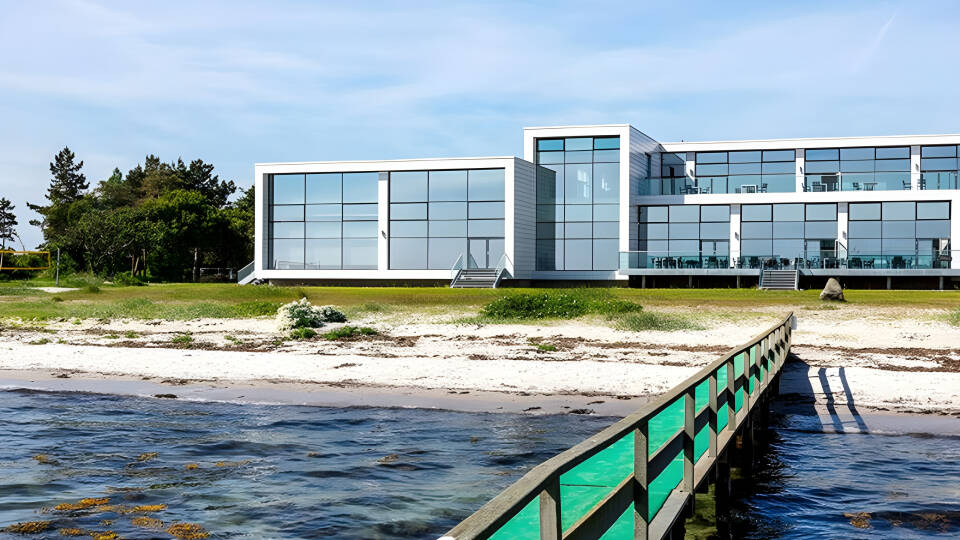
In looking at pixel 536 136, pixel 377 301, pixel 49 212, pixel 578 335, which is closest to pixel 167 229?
pixel 49 212

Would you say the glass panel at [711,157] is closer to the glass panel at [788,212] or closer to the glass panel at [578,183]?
the glass panel at [788,212]

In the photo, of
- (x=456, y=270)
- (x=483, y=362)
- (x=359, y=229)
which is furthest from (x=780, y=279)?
(x=483, y=362)

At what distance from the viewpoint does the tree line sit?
74.4m

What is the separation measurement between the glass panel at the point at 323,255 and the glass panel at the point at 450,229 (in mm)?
6817

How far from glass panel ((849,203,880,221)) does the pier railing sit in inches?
2091

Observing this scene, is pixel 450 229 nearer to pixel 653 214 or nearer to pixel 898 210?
pixel 653 214

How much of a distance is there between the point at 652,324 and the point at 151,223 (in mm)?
64790

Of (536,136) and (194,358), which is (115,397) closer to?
(194,358)

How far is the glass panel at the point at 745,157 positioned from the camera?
6519 centimetres

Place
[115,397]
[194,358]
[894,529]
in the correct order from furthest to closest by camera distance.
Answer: [194,358] → [115,397] → [894,529]

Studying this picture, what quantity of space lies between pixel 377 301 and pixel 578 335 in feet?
47.4

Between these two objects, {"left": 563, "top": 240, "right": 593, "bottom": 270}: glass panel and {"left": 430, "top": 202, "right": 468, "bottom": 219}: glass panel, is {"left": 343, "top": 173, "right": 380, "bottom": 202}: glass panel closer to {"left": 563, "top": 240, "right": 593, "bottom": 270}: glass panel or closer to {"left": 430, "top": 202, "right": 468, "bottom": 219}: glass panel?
{"left": 430, "top": 202, "right": 468, "bottom": 219}: glass panel

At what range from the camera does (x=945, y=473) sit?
11977 mm

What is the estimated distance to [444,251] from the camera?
5975 centimetres
